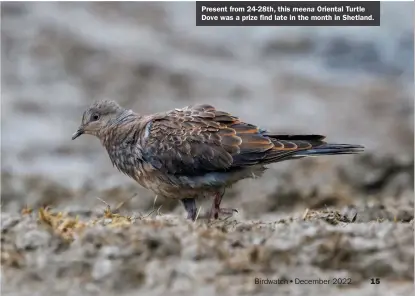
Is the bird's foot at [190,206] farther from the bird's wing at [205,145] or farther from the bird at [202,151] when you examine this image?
the bird's wing at [205,145]

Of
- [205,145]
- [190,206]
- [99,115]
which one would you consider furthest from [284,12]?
[190,206]

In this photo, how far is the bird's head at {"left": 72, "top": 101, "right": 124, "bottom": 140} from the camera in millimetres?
8805

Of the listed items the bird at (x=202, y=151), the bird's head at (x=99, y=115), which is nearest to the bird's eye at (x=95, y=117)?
the bird's head at (x=99, y=115)

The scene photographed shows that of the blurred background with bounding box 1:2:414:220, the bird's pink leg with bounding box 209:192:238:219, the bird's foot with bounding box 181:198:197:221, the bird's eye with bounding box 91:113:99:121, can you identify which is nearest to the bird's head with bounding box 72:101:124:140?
the bird's eye with bounding box 91:113:99:121

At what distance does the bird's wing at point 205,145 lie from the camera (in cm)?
803

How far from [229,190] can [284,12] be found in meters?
3.86

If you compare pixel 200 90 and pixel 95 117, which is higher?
pixel 200 90

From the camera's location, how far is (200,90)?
18.0 meters

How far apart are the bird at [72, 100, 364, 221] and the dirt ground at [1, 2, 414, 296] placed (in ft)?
1.10

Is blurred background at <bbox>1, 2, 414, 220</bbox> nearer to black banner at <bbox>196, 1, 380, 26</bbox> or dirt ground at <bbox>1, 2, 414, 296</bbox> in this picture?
dirt ground at <bbox>1, 2, 414, 296</bbox>

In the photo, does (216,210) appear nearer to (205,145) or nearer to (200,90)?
(205,145)

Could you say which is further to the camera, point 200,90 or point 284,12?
point 200,90

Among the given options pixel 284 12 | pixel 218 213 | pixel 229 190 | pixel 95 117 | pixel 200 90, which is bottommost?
pixel 229 190

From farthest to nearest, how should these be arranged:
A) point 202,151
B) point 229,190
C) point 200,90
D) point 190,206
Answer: point 200,90
point 229,190
point 190,206
point 202,151
